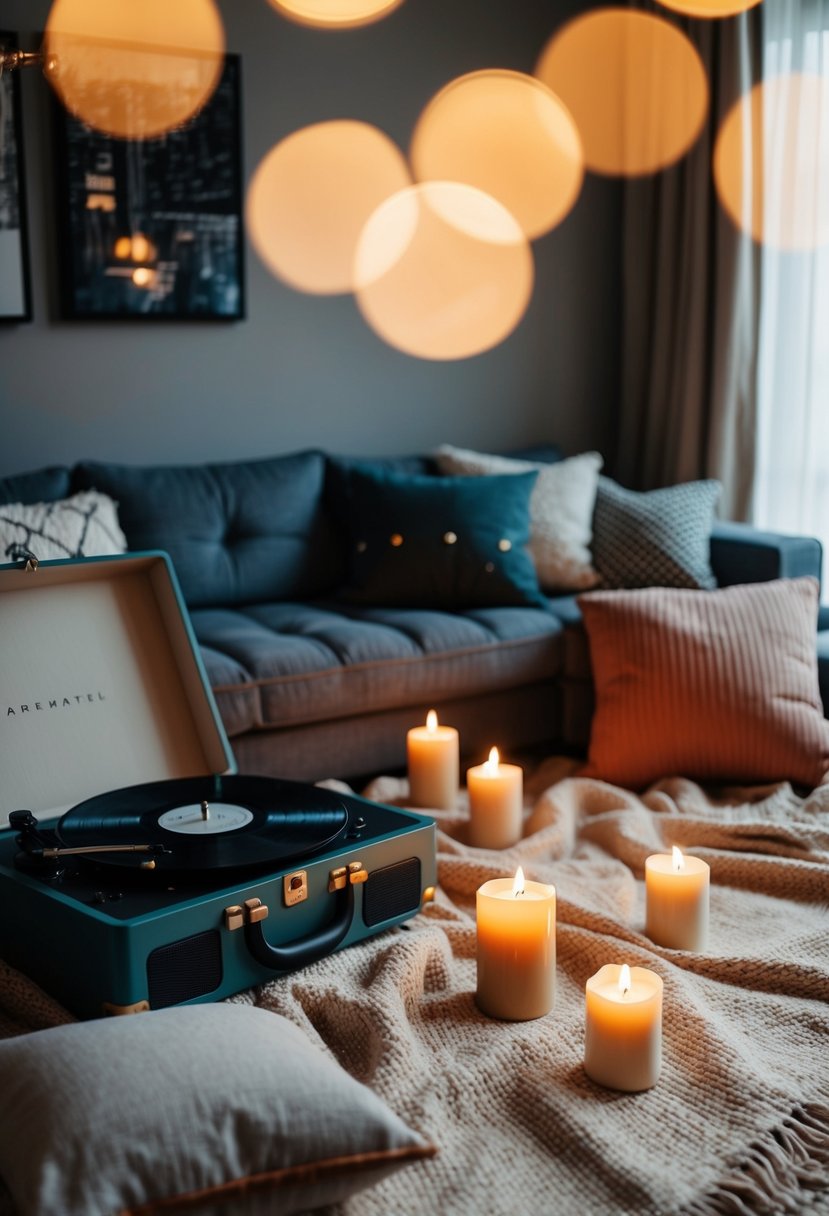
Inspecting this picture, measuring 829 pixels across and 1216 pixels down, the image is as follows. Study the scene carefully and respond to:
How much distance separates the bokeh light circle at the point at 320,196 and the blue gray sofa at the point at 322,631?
24.2 inches

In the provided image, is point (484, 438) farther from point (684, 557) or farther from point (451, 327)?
point (684, 557)

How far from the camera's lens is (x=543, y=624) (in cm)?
Answer: 287

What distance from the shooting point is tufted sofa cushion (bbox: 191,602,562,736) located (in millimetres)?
2477

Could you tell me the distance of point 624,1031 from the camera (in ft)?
4.68

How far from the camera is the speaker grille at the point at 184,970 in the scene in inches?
56.4

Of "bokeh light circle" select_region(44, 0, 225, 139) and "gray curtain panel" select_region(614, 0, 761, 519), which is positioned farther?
"gray curtain panel" select_region(614, 0, 761, 519)

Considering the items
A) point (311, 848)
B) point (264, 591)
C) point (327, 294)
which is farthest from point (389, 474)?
point (311, 848)

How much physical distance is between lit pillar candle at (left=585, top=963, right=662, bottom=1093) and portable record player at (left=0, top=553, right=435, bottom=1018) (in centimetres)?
39

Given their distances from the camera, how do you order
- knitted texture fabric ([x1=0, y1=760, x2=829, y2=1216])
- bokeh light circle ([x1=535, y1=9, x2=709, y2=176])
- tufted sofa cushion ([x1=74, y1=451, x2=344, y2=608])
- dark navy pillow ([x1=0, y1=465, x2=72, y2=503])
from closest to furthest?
knitted texture fabric ([x1=0, y1=760, x2=829, y2=1216]) < dark navy pillow ([x1=0, y1=465, x2=72, y2=503]) < tufted sofa cushion ([x1=74, y1=451, x2=344, y2=608]) < bokeh light circle ([x1=535, y1=9, x2=709, y2=176])

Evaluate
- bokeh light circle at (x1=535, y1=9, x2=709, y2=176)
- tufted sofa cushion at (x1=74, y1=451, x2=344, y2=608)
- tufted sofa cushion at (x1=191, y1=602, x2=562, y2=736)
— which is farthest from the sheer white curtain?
tufted sofa cushion at (x1=74, y1=451, x2=344, y2=608)

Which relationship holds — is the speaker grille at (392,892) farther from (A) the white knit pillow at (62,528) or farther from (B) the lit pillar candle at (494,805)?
(A) the white knit pillow at (62,528)

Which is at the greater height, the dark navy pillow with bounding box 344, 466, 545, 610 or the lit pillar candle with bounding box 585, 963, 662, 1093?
the dark navy pillow with bounding box 344, 466, 545, 610

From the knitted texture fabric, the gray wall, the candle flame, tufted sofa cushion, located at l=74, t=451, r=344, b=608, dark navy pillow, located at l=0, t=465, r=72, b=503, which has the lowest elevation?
the knitted texture fabric

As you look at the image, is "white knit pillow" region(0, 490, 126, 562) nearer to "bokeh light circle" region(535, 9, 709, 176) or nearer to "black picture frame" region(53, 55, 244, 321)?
"black picture frame" region(53, 55, 244, 321)
